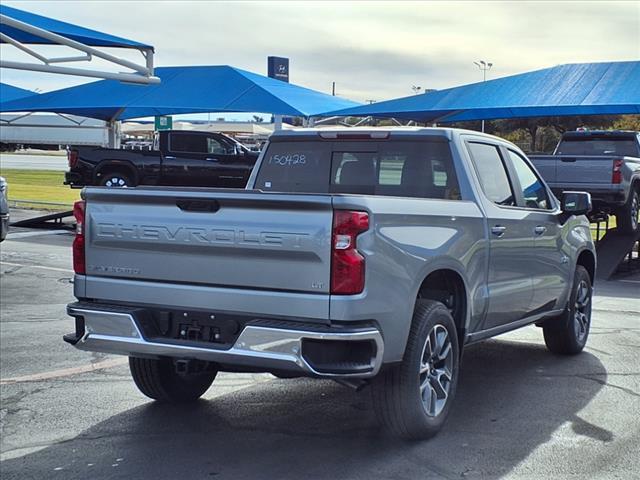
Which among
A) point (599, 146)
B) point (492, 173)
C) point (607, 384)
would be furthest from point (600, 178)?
point (492, 173)

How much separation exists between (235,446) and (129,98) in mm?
21740

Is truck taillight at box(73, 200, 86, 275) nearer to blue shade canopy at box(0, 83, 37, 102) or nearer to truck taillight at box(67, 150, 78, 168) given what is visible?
truck taillight at box(67, 150, 78, 168)

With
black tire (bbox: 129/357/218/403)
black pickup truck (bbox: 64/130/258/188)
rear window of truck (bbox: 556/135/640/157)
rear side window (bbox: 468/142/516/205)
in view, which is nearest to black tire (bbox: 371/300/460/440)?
rear side window (bbox: 468/142/516/205)

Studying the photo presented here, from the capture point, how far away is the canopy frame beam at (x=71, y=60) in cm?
1223

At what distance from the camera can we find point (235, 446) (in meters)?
5.34

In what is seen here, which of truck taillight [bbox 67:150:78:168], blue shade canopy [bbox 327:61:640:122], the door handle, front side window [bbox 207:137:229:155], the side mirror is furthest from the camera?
front side window [bbox 207:137:229:155]

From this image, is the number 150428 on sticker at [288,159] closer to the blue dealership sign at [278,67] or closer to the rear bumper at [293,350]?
the rear bumper at [293,350]

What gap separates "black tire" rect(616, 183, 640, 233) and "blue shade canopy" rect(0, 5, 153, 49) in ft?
28.9

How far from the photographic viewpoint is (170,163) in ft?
74.4

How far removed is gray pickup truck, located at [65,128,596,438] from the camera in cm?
467

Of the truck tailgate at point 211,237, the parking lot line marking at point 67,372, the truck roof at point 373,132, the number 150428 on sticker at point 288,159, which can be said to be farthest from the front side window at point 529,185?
the parking lot line marking at point 67,372

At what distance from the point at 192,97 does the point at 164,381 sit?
18971 millimetres

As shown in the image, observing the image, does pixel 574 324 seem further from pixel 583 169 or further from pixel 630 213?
pixel 630 213

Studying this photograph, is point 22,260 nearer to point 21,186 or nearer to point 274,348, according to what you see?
point 274,348
